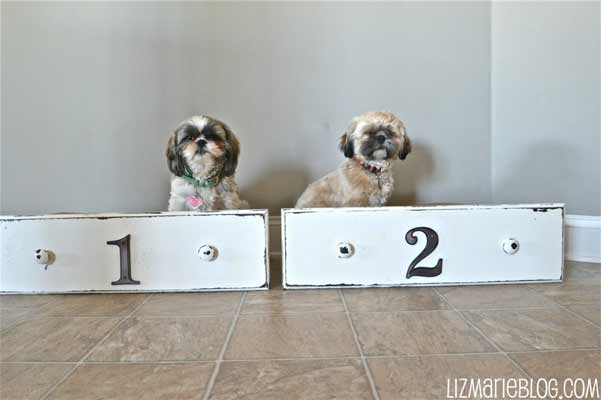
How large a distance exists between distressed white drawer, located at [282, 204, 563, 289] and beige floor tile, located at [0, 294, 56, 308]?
76 cm

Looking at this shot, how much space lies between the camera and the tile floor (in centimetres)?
64

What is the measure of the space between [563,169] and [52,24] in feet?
7.75

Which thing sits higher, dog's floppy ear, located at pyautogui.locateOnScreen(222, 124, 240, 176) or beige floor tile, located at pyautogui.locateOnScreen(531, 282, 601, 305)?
dog's floppy ear, located at pyautogui.locateOnScreen(222, 124, 240, 176)

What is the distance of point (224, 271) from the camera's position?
121cm

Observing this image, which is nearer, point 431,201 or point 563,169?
point 563,169

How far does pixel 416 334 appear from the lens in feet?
2.77

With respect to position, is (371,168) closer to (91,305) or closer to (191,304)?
(191,304)

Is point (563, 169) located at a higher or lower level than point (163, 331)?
higher

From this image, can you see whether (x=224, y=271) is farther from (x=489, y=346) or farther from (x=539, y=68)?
(x=539, y=68)

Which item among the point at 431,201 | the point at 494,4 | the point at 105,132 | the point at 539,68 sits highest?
the point at 494,4

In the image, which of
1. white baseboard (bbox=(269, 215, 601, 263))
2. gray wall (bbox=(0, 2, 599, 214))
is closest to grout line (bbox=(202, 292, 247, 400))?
gray wall (bbox=(0, 2, 599, 214))

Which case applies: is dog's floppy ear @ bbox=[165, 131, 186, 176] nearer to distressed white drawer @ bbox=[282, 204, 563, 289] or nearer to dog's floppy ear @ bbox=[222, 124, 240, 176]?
dog's floppy ear @ bbox=[222, 124, 240, 176]

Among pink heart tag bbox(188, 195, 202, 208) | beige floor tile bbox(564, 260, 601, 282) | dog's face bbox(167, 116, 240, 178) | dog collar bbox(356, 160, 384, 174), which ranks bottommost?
beige floor tile bbox(564, 260, 601, 282)

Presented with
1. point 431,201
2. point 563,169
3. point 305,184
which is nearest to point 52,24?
point 305,184
